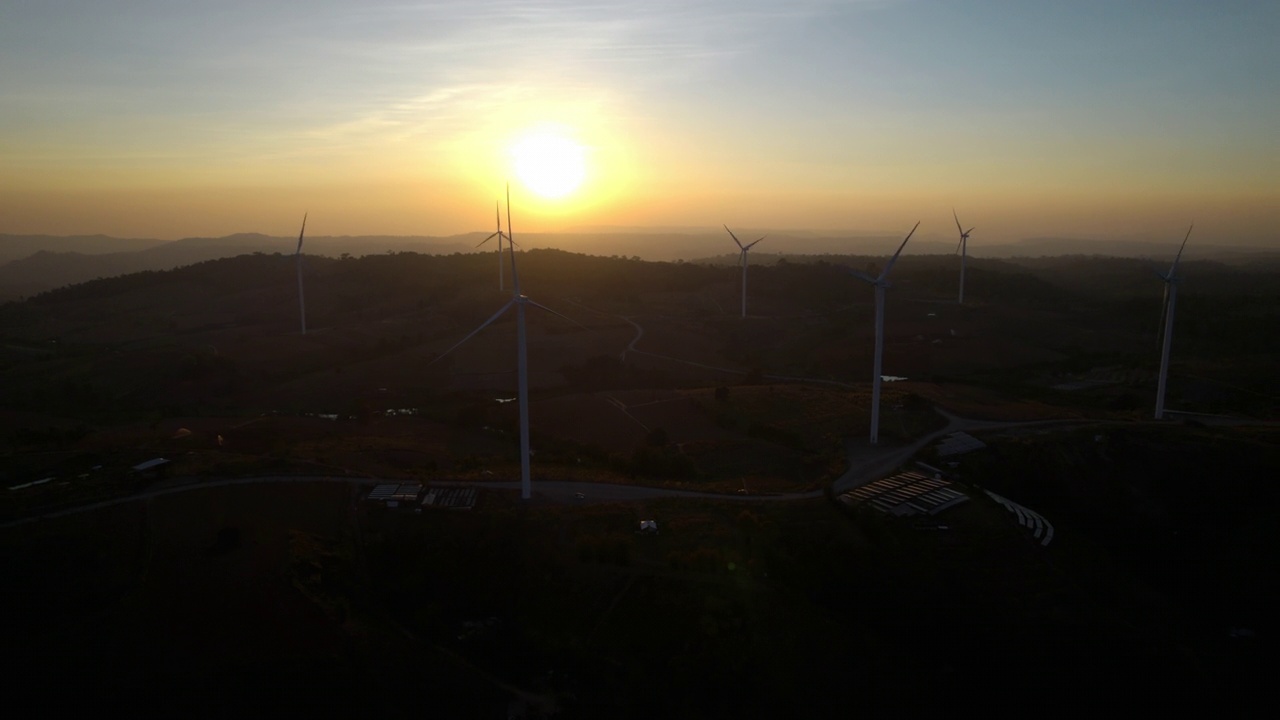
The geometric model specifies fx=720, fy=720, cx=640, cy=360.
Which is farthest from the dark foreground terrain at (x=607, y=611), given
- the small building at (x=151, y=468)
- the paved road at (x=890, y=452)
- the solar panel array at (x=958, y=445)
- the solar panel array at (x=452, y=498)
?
the solar panel array at (x=958, y=445)

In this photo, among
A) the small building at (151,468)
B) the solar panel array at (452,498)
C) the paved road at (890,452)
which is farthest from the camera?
the paved road at (890,452)

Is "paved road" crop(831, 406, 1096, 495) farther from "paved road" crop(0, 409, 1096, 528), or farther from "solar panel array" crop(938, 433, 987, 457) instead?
"solar panel array" crop(938, 433, 987, 457)

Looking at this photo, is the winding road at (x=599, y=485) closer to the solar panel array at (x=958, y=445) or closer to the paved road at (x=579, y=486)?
the paved road at (x=579, y=486)

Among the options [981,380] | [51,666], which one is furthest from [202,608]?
[981,380]

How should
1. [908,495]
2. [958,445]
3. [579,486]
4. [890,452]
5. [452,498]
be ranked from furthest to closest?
[958,445] → [890,452] → [579,486] → [908,495] → [452,498]

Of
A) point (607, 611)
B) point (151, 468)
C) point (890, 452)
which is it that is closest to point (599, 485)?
point (607, 611)

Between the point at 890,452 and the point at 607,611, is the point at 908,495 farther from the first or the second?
the point at 607,611
